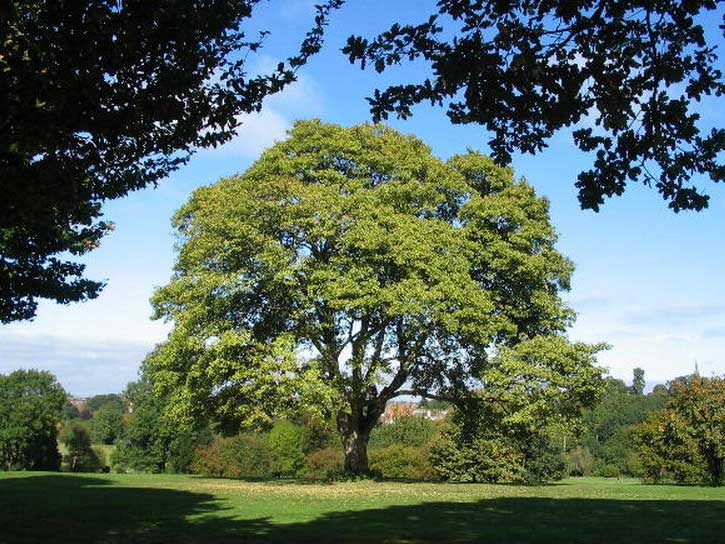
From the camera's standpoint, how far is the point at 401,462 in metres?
41.0

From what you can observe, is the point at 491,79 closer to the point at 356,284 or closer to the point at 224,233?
the point at 356,284

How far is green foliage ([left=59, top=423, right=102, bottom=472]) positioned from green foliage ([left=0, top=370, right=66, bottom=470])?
22.5 feet

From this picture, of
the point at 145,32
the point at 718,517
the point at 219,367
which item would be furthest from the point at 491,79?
the point at 219,367

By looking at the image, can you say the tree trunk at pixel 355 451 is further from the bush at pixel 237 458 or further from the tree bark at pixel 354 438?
the bush at pixel 237 458

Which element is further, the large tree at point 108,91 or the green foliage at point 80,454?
the green foliage at point 80,454

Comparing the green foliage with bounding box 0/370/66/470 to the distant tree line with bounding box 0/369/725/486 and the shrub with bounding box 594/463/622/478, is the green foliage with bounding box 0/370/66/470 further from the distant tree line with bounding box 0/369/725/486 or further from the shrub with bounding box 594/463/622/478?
the shrub with bounding box 594/463/622/478

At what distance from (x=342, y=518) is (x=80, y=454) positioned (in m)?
42.9

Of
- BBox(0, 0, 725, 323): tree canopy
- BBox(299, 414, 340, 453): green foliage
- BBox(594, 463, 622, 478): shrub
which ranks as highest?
BBox(0, 0, 725, 323): tree canopy

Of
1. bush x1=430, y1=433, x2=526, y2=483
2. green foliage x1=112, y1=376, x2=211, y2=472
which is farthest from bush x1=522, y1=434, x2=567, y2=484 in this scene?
green foliage x1=112, y1=376, x2=211, y2=472

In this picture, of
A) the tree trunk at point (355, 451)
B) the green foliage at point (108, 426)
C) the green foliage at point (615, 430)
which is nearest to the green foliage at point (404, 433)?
the green foliage at point (615, 430)

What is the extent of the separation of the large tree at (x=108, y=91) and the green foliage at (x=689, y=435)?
2793 centimetres

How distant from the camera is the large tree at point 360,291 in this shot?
23031 mm

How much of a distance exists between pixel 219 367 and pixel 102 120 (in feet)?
53.1

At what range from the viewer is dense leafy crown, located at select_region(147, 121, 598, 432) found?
75.5ft
